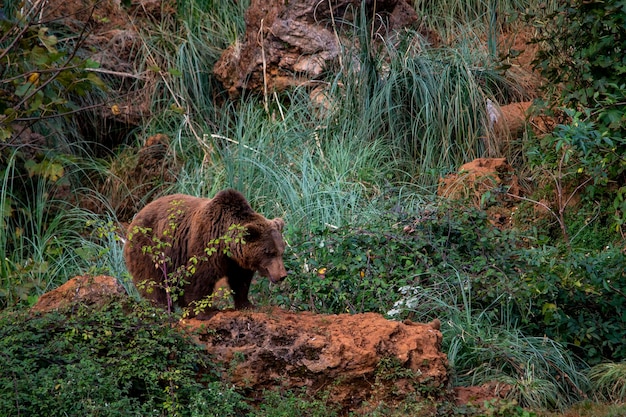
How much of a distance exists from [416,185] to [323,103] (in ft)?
6.84

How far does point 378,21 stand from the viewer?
13023 mm

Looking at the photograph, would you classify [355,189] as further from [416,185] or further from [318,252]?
[318,252]

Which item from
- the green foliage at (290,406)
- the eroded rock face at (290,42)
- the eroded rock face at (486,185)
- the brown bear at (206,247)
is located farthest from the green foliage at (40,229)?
the eroded rock face at (486,185)

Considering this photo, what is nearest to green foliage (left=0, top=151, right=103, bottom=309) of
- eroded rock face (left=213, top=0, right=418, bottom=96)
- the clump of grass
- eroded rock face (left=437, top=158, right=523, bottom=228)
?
eroded rock face (left=213, top=0, right=418, bottom=96)

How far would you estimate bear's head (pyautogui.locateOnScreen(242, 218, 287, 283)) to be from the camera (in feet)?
22.0

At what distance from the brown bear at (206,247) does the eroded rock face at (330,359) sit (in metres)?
0.67

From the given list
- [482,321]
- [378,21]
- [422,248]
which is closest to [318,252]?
[422,248]

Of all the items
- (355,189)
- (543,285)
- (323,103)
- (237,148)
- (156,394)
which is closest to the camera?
(156,394)

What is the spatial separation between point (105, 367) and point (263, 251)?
1620 millimetres

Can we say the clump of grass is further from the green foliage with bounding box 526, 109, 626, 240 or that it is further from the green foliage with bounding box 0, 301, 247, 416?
the green foliage with bounding box 0, 301, 247, 416

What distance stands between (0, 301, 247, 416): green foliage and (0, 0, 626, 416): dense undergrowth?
0.02 meters

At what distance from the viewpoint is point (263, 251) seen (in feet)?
22.0

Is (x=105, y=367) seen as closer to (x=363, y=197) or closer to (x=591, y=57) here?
(x=363, y=197)

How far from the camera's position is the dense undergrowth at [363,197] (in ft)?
18.5
